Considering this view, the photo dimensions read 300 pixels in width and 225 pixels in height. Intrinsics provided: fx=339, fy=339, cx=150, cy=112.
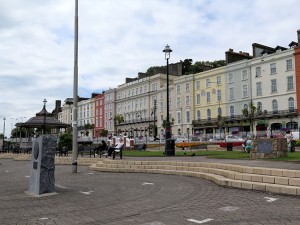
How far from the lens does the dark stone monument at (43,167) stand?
9430mm

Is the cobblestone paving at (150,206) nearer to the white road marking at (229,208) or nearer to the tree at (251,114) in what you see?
the white road marking at (229,208)

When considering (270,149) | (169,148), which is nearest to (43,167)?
(270,149)

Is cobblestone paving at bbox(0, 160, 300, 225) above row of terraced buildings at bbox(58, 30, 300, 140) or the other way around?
the other way around

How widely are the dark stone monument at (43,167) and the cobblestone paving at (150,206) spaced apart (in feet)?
1.14

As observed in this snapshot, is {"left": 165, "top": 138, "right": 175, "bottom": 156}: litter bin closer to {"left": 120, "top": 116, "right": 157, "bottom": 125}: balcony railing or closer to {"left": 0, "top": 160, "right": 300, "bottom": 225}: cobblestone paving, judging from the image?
{"left": 0, "top": 160, "right": 300, "bottom": 225}: cobblestone paving

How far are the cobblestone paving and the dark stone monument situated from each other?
348 mm

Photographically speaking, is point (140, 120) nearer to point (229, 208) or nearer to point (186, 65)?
point (186, 65)

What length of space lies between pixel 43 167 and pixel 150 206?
373 centimetres

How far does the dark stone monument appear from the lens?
943 centimetres

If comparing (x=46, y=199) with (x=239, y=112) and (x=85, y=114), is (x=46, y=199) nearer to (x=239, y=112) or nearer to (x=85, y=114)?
(x=239, y=112)

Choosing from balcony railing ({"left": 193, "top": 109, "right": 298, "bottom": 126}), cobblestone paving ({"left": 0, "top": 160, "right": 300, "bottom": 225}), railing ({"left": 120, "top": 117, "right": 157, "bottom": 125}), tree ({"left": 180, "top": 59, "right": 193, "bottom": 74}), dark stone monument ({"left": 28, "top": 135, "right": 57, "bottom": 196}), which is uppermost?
tree ({"left": 180, "top": 59, "right": 193, "bottom": 74})

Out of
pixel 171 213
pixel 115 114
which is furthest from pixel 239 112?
pixel 171 213

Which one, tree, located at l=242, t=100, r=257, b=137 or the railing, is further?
the railing

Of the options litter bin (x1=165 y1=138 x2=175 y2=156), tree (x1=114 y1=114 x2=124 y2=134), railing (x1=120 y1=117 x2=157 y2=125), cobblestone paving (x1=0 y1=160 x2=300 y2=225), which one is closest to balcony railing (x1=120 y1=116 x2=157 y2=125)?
railing (x1=120 y1=117 x2=157 y2=125)
